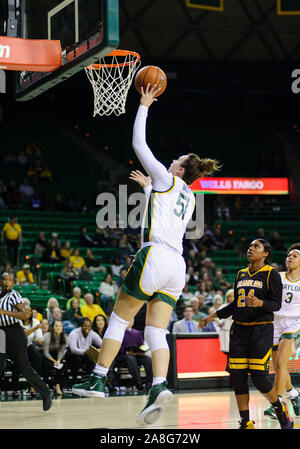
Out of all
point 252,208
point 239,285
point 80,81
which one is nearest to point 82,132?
point 80,81

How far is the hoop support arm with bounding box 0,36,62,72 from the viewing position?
8195mm

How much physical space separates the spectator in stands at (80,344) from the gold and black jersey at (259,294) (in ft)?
20.2

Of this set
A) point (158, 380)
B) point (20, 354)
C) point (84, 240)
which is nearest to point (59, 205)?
point (84, 240)

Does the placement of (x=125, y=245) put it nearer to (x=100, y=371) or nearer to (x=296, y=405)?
(x=296, y=405)

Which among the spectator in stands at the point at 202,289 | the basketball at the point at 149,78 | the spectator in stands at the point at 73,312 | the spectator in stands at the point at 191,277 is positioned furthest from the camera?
the spectator in stands at the point at 191,277

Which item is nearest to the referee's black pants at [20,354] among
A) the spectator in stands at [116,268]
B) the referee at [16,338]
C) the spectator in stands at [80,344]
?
the referee at [16,338]

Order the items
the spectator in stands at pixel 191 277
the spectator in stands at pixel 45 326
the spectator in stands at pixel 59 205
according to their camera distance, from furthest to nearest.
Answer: the spectator in stands at pixel 59 205 → the spectator in stands at pixel 191 277 → the spectator in stands at pixel 45 326

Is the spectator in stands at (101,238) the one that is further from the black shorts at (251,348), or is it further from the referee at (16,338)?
the black shorts at (251,348)

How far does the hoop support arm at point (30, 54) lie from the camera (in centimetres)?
820

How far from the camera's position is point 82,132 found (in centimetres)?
2934

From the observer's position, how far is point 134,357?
13.6 m

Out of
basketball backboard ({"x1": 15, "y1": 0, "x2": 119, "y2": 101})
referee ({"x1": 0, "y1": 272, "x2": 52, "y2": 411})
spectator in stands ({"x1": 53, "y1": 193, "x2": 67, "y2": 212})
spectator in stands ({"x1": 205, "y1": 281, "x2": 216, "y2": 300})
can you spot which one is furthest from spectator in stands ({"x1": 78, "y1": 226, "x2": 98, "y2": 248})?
basketball backboard ({"x1": 15, "y1": 0, "x2": 119, "y2": 101})

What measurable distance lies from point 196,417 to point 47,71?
4.64 metres

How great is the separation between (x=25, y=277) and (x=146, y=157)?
40.0 ft
